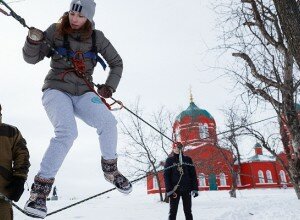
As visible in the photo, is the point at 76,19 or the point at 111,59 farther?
the point at 111,59

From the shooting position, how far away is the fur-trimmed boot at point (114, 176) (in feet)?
10.9

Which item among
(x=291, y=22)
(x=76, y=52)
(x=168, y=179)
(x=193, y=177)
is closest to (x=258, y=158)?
(x=193, y=177)

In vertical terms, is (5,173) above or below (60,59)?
below

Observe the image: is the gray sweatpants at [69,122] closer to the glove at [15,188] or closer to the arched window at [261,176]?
the glove at [15,188]

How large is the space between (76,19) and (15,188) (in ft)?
5.54

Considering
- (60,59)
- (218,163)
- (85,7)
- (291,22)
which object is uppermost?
(218,163)

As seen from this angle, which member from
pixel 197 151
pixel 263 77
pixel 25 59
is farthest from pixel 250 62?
pixel 197 151

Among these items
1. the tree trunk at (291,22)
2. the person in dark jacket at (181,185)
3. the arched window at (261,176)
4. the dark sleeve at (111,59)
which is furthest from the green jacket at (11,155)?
the arched window at (261,176)

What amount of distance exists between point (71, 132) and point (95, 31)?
1.15 metres

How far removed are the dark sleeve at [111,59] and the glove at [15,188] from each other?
1.40m

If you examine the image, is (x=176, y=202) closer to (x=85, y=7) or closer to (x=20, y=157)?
(x=20, y=157)

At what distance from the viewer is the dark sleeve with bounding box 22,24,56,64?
3.10m

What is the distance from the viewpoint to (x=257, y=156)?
46.9m

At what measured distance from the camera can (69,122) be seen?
3033 millimetres
